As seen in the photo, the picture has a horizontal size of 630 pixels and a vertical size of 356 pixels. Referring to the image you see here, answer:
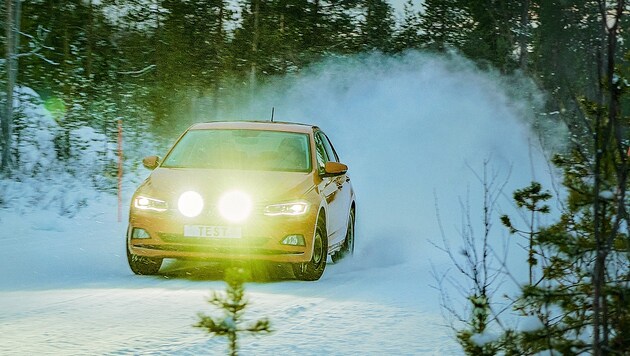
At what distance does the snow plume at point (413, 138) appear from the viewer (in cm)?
1465

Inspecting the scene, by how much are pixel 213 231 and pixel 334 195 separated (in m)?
1.92

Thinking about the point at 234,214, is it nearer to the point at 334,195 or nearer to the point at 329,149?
the point at 334,195

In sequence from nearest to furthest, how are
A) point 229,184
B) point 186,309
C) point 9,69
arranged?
point 186,309
point 229,184
point 9,69

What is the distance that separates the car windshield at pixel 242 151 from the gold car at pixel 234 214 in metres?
0.02

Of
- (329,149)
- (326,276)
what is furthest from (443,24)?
(326,276)

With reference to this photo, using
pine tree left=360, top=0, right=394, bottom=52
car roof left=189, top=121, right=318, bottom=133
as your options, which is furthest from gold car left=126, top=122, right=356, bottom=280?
pine tree left=360, top=0, right=394, bottom=52

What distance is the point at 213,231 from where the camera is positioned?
30.4 feet

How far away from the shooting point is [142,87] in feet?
98.0

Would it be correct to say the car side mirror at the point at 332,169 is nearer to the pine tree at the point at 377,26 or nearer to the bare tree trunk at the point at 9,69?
the bare tree trunk at the point at 9,69

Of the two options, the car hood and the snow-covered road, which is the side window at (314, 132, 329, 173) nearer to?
the car hood

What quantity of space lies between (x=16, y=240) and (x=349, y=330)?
7932 millimetres

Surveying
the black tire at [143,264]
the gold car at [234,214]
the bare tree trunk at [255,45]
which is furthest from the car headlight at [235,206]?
the bare tree trunk at [255,45]

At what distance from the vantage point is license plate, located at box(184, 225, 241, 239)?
30.4ft

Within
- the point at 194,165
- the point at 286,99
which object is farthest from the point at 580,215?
the point at 286,99
